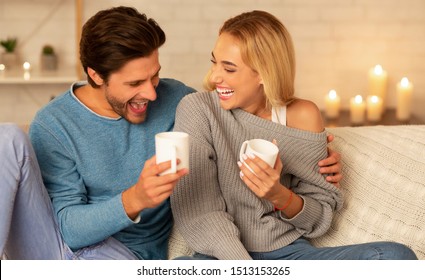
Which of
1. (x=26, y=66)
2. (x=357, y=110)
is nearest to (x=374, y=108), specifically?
(x=357, y=110)

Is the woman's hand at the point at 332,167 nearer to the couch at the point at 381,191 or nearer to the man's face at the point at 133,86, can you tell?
the couch at the point at 381,191

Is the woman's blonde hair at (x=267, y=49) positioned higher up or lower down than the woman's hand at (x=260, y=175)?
higher up

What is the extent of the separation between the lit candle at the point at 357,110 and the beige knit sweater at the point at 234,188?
1821 millimetres

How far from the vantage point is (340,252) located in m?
1.81

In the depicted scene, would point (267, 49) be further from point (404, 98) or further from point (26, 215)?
point (404, 98)

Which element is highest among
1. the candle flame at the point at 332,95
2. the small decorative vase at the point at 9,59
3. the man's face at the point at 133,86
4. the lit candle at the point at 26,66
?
the man's face at the point at 133,86

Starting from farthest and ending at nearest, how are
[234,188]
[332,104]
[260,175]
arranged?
[332,104] → [234,188] → [260,175]

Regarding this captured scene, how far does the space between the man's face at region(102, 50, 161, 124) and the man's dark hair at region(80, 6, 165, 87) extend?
0.02 m

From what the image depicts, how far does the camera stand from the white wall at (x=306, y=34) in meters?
3.84

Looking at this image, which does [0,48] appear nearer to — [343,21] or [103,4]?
[103,4]

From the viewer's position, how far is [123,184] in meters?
1.91

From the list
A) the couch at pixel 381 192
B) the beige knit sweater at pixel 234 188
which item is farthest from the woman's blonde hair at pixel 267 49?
the couch at pixel 381 192

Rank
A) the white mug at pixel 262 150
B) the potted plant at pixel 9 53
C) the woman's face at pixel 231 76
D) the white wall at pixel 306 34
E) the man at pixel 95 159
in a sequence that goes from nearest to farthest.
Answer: the white mug at pixel 262 150, the man at pixel 95 159, the woman's face at pixel 231 76, the potted plant at pixel 9 53, the white wall at pixel 306 34

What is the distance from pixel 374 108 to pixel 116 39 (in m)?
2.23
